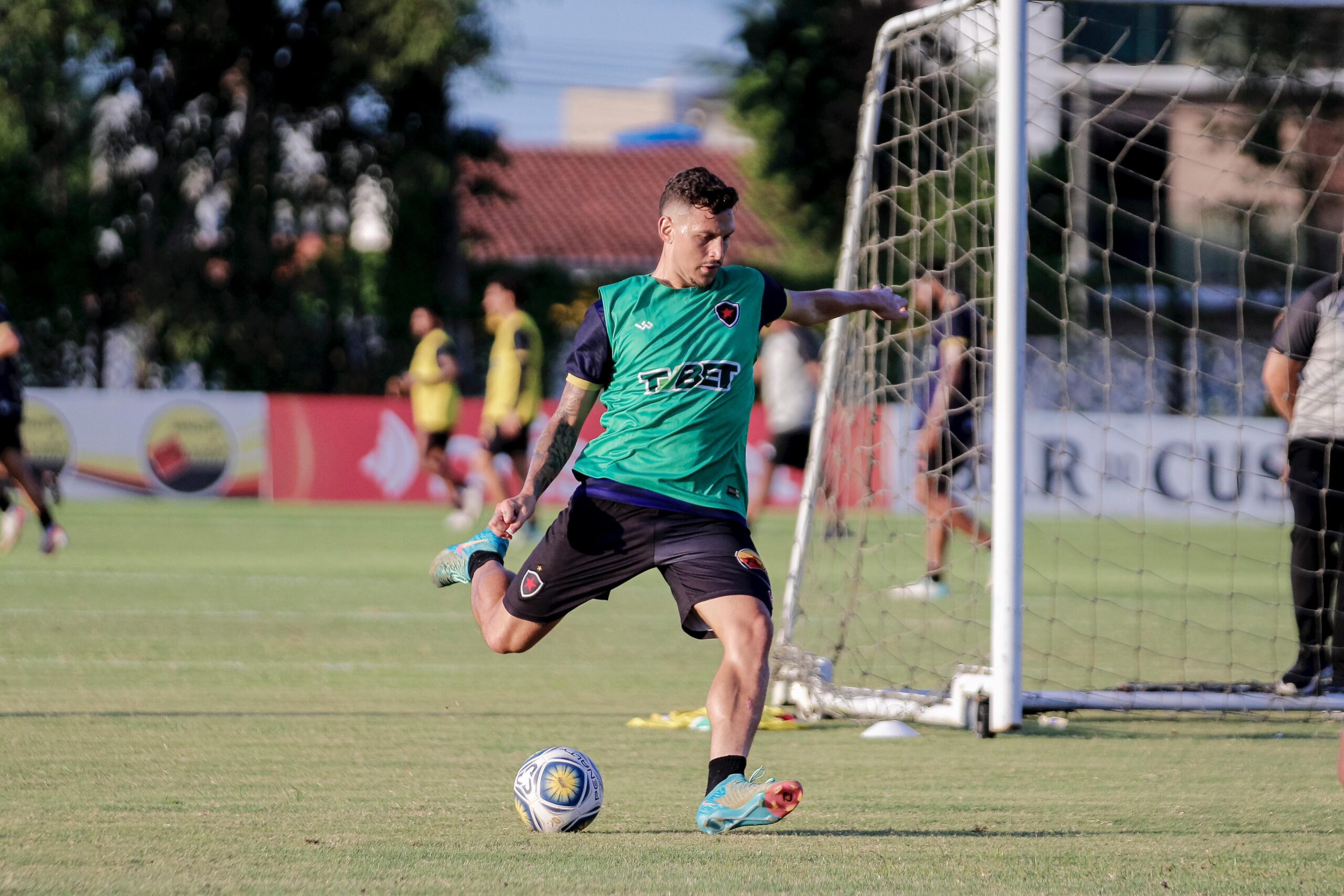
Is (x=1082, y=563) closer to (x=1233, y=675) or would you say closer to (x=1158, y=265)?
(x=1233, y=675)

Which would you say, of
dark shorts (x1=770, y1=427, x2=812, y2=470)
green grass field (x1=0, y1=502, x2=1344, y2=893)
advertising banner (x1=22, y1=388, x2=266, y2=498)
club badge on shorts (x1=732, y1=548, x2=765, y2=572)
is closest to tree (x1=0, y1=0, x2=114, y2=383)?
advertising banner (x1=22, y1=388, x2=266, y2=498)

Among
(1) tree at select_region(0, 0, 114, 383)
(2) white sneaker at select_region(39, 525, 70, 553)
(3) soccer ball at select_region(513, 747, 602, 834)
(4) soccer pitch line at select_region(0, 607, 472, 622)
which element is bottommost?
(4) soccer pitch line at select_region(0, 607, 472, 622)

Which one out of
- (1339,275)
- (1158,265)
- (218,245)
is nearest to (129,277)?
(218,245)

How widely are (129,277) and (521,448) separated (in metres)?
11.3

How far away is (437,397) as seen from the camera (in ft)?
61.8

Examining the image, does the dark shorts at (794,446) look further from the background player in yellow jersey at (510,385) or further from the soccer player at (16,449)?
the soccer player at (16,449)

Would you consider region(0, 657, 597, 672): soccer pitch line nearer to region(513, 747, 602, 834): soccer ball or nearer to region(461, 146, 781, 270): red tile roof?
region(513, 747, 602, 834): soccer ball

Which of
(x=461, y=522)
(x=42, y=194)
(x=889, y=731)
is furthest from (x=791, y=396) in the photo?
(x=42, y=194)

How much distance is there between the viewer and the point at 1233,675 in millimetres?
8656

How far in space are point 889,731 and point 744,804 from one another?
2.34 meters

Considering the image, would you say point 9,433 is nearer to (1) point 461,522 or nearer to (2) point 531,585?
(1) point 461,522

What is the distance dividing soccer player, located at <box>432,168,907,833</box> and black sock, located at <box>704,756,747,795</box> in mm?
182

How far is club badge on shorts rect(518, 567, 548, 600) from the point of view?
5.05 m

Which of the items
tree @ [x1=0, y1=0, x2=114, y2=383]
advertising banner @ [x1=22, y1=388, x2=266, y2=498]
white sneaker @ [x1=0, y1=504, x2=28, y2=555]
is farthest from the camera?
tree @ [x1=0, y1=0, x2=114, y2=383]
